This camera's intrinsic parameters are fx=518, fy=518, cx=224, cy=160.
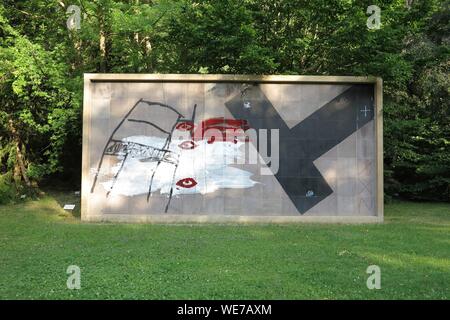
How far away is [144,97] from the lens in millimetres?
12852

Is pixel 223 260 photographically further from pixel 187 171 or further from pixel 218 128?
pixel 218 128

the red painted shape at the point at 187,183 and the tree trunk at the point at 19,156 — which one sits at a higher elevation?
the tree trunk at the point at 19,156

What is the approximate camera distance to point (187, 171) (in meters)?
12.8

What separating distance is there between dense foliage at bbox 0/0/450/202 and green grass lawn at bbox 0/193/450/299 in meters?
5.34

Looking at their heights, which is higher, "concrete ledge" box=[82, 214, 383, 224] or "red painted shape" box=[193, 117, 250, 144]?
"red painted shape" box=[193, 117, 250, 144]

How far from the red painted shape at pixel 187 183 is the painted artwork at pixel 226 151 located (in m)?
0.02

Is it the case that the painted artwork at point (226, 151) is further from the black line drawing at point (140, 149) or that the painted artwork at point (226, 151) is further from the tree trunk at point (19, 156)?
the tree trunk at point (19, 156)

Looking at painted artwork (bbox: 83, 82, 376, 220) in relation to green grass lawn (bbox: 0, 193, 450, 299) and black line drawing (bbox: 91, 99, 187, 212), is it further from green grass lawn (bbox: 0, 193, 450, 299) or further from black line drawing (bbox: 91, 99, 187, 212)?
green grass lawn (bbox: 0, 193, 450, 299)

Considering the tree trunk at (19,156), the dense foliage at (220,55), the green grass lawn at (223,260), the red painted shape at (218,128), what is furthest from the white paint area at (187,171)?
the tree trunk at (19,156)

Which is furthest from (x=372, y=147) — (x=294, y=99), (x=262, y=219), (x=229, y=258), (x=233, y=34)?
(x=229, y=258)

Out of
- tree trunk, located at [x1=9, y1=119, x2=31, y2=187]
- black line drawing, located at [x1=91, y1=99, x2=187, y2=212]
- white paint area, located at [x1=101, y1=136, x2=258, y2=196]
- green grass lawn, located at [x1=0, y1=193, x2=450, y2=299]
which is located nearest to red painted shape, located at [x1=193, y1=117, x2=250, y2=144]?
white paint area, located at [x1=101, y1=136, x2=258, y2=196]

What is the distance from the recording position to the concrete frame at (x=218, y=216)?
495 inches

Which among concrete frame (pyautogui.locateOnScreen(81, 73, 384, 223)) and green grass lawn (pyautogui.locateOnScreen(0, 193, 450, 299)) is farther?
concrete frame (pyautogui.locateOnScreen(81, 73, 384, 223))

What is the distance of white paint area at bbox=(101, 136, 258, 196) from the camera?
41.8ft
